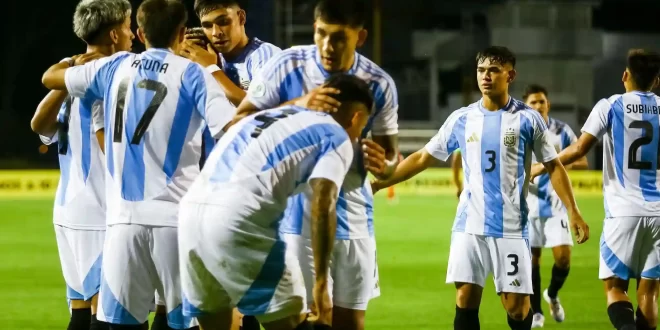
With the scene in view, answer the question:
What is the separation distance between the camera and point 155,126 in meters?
5.18

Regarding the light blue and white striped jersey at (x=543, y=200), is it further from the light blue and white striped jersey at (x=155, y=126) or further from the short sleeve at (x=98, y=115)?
the light blue and white striped jersey at (x=155, y=126)

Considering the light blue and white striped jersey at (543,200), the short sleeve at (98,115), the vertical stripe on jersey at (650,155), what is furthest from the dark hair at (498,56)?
the light blue and white striped jersey at (543,200)

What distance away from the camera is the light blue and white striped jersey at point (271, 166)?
452 centimetres

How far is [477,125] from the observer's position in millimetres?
7301

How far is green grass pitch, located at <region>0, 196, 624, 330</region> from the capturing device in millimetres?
9133

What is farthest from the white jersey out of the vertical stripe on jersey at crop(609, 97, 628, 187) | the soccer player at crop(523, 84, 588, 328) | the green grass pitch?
the soccer player at crop(523, 84, 588, 328)

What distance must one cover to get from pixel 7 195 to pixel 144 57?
19.8 m

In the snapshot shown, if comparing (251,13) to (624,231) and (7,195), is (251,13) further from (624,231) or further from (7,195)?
(624,231)

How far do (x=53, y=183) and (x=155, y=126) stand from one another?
780 inches

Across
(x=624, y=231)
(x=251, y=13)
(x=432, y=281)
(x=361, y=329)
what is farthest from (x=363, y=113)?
(x=251, y=13)

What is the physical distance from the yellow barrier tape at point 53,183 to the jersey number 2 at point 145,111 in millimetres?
19321

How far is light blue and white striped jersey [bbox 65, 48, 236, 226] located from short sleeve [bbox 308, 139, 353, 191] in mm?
857

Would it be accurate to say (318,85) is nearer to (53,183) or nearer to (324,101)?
(324,101)

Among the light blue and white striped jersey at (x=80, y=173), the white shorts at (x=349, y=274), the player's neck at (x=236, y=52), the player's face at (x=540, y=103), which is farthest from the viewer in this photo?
the player's face at (x=540, y=103)
